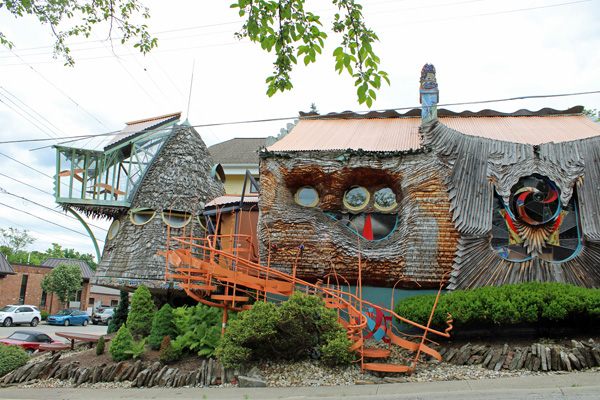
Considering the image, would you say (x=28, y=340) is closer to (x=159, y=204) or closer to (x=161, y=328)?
(x=159, y=204)

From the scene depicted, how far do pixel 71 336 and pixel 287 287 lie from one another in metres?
7.66

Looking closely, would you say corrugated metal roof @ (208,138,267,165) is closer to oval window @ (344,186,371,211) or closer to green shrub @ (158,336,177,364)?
oval window @ (344,186,371,211)

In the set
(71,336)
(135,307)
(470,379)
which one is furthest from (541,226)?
(71,336)

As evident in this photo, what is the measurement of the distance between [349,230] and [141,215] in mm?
7383

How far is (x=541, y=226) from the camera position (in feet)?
39.2

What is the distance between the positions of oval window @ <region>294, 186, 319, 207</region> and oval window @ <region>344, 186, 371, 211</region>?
3.06ft

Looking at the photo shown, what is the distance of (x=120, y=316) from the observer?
55.8 feet

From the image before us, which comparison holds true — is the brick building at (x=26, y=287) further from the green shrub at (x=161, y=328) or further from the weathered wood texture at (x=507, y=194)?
the weathered wood texture at (x=507, y=194)

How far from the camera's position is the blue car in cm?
2950

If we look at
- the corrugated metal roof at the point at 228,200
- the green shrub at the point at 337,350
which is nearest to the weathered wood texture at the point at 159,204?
the corrugated metal roof at the point at 228,200

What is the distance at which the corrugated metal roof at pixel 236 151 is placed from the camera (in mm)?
24516

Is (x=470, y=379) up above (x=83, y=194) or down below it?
below

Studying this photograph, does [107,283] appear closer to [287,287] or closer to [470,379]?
[287,287]

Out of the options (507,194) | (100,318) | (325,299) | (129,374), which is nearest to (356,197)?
(507,194)
